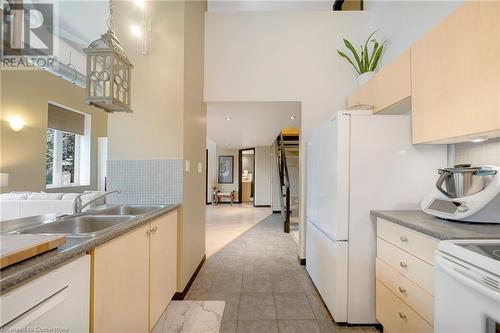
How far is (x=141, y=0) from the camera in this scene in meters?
2.00

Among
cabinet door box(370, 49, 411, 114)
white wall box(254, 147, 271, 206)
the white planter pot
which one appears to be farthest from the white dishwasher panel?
white wall box(254, 147, 271, 206)

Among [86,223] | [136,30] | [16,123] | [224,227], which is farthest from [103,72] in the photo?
[224,227]

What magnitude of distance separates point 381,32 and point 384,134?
1.82 m

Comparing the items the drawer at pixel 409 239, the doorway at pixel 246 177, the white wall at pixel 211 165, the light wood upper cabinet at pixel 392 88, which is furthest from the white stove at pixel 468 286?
the white wall at pixel 211 165

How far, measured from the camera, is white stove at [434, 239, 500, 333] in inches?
31.5

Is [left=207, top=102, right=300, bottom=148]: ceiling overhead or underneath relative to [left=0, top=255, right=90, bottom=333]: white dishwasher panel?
overhead

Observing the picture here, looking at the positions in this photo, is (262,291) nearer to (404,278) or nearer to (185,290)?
(185,290)

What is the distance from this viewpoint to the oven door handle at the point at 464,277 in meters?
0.78

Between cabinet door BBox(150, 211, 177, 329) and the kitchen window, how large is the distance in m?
3.45

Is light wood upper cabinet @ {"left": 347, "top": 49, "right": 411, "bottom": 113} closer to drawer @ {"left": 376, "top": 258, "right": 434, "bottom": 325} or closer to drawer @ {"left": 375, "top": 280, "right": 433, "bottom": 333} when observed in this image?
drawer @ {"left": 376, "top": 258, "right": 434, "bottom": 325}

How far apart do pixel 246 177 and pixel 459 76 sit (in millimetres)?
9603

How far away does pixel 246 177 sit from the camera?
10.7m

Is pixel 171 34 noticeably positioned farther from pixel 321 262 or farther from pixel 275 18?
pixel 321 262

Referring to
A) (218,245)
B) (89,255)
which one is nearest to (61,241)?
(89,255)
